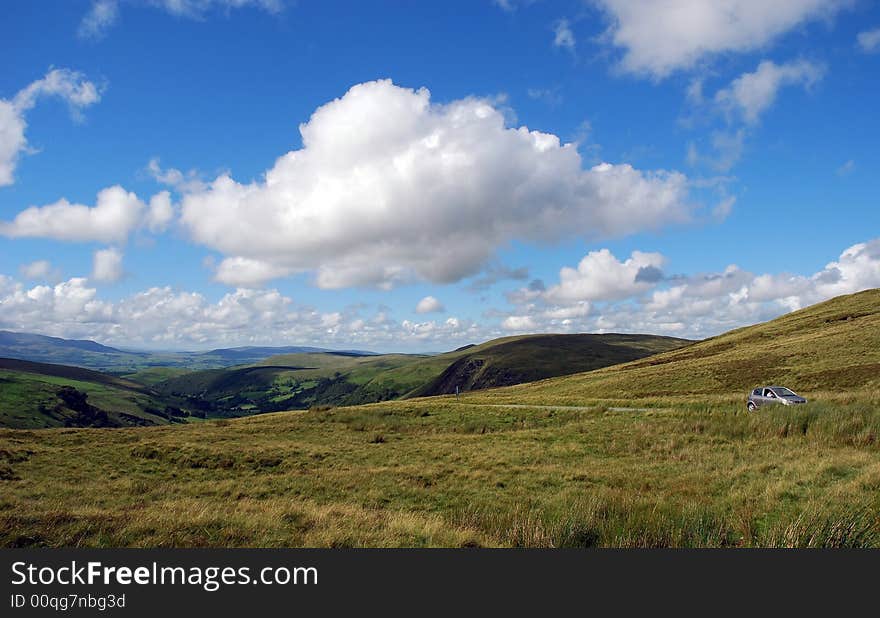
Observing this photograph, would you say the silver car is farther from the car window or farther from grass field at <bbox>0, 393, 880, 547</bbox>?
grass field at <bbox>0, 393, 880, 547</bbox>

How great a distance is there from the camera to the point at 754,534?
A: 10023 mm

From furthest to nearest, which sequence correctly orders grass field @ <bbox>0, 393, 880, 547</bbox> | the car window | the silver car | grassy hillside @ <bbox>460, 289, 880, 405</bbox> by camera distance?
grassy hillside @ <bbox>460, 289, 880, 405</bbox>, the car window, the silver car, grass field @ <bbox>0, 393, 880, 547</bbox>

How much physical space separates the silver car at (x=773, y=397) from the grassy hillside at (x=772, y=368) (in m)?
8.44

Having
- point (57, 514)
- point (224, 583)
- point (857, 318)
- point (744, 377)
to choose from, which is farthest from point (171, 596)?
point (857, 318)

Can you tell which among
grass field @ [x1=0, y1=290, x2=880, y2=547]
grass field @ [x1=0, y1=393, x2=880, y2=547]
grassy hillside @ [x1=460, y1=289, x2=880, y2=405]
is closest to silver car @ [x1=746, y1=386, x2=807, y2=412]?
grass field @ [x1=0, y1=290, x2=880, y2=547]

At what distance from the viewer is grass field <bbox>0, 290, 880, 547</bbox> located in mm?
10062

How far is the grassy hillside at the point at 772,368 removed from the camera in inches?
1982

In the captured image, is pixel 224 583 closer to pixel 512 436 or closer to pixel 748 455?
pixel 748 455

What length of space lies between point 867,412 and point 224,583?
30392 mm

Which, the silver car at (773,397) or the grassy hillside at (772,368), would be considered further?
the grassy hillside at (772,368)

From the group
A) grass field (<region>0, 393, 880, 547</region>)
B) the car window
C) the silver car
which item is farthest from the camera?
the car window

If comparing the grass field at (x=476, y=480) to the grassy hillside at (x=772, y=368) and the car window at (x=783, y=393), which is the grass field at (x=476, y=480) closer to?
the grassy hillside at (x=772, y=368)

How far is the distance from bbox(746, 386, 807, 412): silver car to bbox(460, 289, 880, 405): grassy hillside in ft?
27.7

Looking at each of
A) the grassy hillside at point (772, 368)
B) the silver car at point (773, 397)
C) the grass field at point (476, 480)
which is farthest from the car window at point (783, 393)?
the grassy hillside at point (772, 368)
